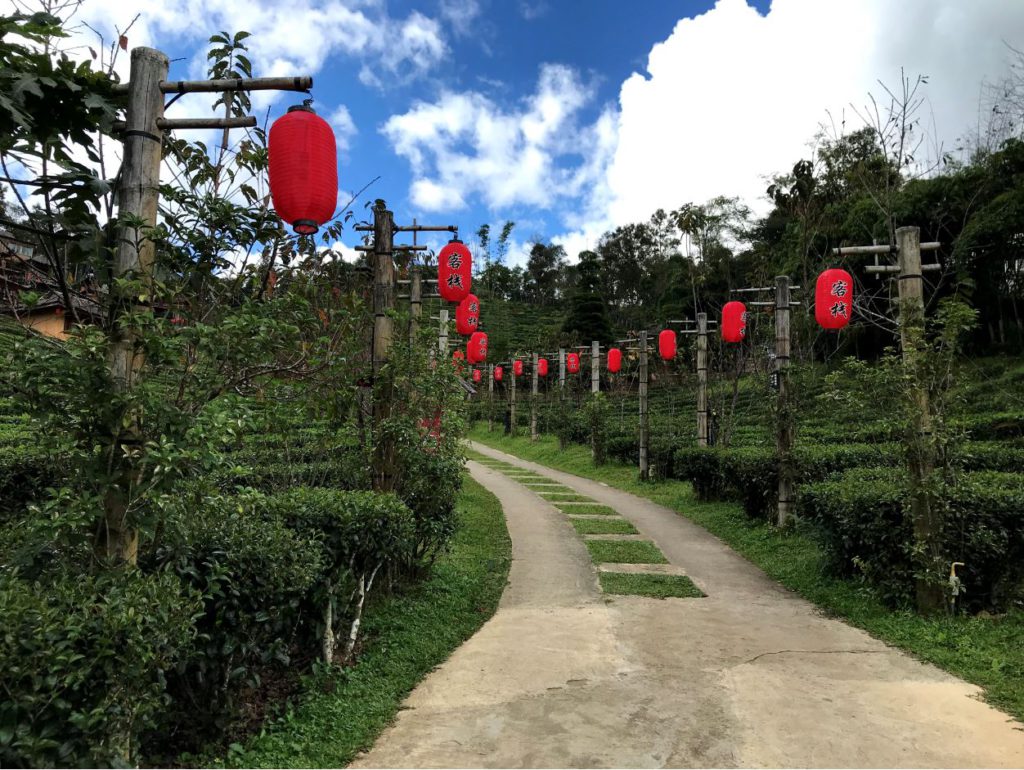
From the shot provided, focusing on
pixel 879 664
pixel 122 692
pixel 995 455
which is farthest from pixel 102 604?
pixel 995 455

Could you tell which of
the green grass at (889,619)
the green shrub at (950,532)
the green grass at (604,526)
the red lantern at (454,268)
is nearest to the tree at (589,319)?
the green grass at (604,526)

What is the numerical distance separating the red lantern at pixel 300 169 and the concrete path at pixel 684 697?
2574 mm

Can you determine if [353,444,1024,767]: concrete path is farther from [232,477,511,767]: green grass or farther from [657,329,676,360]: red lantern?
[657,329,676,360]: red lantern

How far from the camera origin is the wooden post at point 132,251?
2.65m

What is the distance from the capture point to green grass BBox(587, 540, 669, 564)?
7234 millimetres

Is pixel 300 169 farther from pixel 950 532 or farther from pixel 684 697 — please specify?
pixel 950 532

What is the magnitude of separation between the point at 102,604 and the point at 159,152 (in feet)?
6.44

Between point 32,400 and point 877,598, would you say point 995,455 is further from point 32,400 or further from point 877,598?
point 32,400

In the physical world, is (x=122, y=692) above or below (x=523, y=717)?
above

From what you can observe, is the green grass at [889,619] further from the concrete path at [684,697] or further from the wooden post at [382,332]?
the wooden post at [382,332]

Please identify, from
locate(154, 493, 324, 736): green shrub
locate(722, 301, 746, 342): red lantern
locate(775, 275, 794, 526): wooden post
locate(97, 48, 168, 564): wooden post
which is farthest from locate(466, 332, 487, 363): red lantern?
locate(97, 48, 168, 564): wooden post

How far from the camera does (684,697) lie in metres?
3.67

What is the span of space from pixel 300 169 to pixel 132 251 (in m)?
0.84

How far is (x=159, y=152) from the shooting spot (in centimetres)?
297
